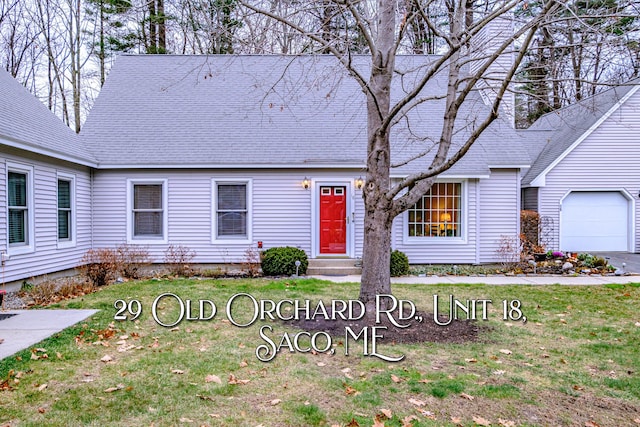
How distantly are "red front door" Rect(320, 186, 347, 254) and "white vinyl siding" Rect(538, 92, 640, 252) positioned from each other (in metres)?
6.90

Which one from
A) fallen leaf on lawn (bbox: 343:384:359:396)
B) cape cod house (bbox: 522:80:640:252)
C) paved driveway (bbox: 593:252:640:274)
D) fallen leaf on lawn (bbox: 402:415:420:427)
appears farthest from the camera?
cape cod house (bbox: 522:80:640:252)

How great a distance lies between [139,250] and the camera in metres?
11.6

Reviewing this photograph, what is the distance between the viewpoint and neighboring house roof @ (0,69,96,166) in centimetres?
842

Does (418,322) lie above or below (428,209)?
below

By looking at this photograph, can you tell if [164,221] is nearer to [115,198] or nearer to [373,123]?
[115,198]

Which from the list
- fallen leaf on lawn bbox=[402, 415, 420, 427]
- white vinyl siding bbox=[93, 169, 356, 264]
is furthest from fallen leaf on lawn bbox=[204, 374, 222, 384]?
white vinyl siding bbox=[93, 169, 356, 264]

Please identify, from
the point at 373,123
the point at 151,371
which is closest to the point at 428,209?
the point at 373,123

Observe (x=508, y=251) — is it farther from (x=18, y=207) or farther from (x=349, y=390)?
(x=18, y=207)

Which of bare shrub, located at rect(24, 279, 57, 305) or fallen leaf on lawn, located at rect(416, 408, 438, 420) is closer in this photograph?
fallen leaf on lawn, located at rect(416, 408, 438, 420)

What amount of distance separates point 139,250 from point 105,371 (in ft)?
24.9

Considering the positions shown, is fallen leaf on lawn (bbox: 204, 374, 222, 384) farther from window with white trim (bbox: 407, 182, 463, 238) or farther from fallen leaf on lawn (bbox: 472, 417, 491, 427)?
window with white trim (bbox: 407, 182, 463, 238)

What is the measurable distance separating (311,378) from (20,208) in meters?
7.51

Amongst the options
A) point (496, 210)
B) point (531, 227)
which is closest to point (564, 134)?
point (531, 227)

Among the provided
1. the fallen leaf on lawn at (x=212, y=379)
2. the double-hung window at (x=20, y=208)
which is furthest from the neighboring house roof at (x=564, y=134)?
the double-hung window at (x=20, y=208)
